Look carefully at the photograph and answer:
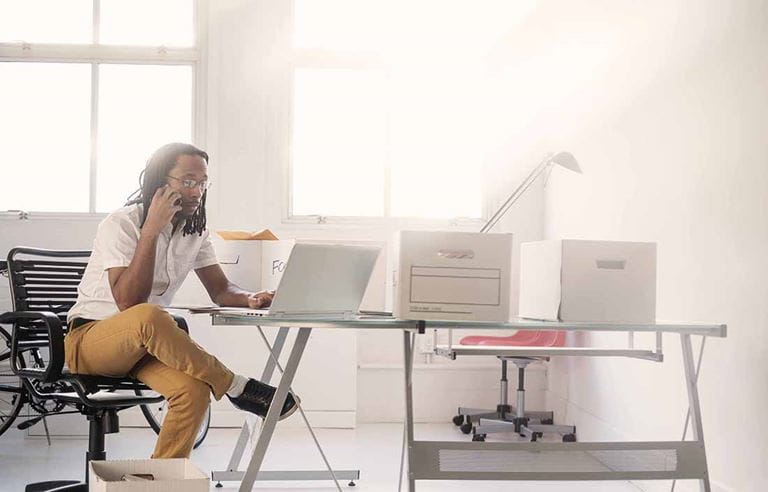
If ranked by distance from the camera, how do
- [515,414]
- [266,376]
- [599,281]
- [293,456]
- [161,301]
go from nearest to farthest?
[599,281], [161,301], [266,376], [293,456], [515,414]

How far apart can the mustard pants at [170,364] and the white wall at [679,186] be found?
5.56 feet

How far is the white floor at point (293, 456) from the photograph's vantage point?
Answer: 148 inches

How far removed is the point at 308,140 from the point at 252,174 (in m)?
0.42

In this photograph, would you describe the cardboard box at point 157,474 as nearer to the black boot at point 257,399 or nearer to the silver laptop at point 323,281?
the black boot at point 257,399

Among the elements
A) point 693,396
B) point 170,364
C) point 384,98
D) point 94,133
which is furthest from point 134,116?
point 693,396

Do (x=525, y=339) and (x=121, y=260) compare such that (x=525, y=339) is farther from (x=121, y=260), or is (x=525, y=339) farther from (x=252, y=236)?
(x=121, y=260)

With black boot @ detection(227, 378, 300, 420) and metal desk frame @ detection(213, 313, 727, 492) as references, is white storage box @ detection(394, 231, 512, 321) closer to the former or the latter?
metal desk frame @ detection(213, 313, 727, 492)

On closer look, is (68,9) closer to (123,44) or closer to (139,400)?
(123,44)

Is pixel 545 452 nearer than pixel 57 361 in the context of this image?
Yes

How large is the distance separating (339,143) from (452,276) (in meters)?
3.14

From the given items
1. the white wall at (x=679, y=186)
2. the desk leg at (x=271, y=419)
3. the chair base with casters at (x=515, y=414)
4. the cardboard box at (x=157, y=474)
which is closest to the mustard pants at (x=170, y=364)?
the cardboard box at (x=157, y=474)

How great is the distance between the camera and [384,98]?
5.56 metres

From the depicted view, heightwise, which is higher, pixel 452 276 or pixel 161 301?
pixel 452 276

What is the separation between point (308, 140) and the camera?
18.1ft
